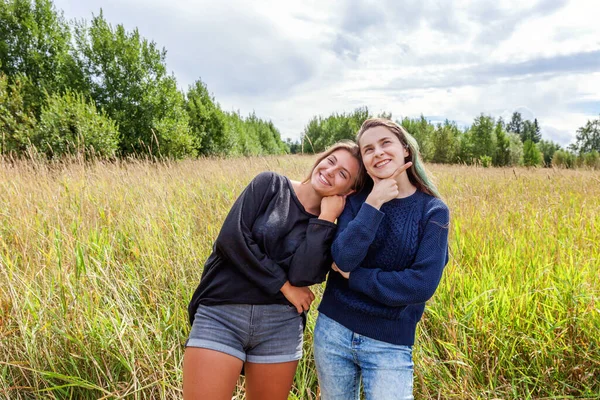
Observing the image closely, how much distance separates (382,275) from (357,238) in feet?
0.54

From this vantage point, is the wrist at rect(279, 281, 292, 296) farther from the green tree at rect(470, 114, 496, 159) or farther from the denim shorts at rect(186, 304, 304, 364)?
the green tree at rect(470, 114, 496, 159)

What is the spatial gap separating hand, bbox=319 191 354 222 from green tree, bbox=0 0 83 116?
15395mm

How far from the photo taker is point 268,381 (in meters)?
1.48

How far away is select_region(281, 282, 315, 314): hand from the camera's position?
1.52 metres

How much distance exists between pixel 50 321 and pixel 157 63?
1442 cm

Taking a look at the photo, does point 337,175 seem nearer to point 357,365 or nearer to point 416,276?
point 416,276

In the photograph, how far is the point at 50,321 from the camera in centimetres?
197

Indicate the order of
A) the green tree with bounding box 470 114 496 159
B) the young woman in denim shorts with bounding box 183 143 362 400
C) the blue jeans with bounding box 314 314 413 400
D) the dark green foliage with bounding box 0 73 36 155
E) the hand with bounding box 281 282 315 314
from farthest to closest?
the green tree with bounding box 470 114 496 159 < the dark green foliage with bounding box 0 73 36 155 < the hand with bounding box 281 282 315 314 < the young woman in denim shorts with bounding box 183 143 362 400 < the blue jeans with bounding box 314 314 413 400

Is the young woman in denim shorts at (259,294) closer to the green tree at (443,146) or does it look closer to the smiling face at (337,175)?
the smiling face at (337,175)

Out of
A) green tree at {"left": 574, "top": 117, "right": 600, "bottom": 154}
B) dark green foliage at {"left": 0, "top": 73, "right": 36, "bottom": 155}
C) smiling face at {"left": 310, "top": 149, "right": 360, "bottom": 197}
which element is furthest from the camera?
green tree at {"left": 574, "top": 117, "right": 600, "bottom": 154}

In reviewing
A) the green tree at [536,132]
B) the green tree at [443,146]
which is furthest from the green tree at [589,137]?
the green tree at [443,146]

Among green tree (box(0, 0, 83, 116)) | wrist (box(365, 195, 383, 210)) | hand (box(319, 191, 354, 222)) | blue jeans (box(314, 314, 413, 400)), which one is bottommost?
blue jeans (box(314, 314, 413, 400))

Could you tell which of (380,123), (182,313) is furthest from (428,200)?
(182,313)

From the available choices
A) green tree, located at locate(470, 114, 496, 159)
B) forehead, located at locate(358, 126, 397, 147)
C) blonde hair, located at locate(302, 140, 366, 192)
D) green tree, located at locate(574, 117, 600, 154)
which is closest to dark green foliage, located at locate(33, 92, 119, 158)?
blonde hair, located at locate(302, 140, 366, 192)
